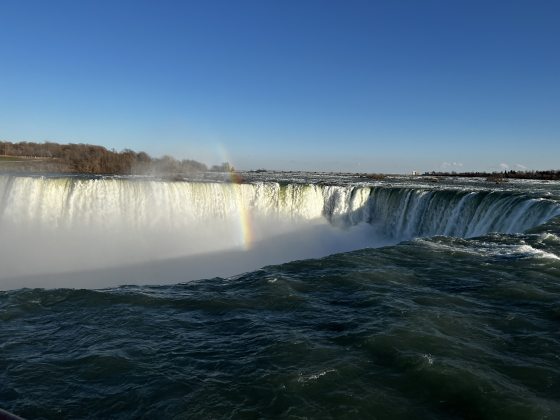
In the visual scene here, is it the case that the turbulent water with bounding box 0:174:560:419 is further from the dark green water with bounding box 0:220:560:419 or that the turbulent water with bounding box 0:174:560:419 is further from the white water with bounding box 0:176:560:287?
the white water with bounding box 0:176:560:287

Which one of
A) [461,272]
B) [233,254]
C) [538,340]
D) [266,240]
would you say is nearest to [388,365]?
[538,340]

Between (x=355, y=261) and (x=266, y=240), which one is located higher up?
(x=355, y=261)

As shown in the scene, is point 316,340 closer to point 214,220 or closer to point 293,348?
point 293,348

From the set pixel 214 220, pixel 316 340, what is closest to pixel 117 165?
pixel 214 220

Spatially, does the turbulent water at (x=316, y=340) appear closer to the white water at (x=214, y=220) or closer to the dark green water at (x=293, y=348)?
Answer: the dark green water at (x=293, y=348)

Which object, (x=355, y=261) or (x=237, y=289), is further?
(x=355, y=261)

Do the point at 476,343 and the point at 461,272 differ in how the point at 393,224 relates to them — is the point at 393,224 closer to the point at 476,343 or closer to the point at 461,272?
the point at 461,272
